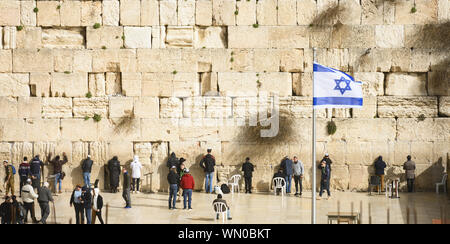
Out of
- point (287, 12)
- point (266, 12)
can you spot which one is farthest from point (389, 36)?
point (266, 12)

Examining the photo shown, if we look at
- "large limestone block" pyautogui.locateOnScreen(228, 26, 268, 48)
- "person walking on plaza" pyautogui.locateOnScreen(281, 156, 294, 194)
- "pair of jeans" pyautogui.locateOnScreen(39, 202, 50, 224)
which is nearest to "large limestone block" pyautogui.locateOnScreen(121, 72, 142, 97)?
"large limestone block" pyautogui.locateOnScreen(228, 26, 268, 48)

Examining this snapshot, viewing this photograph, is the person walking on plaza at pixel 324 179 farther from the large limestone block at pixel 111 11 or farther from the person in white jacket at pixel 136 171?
the large limestone block at pixel 111 11

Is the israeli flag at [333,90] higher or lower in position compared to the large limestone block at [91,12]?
lower

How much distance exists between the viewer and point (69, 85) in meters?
20.2

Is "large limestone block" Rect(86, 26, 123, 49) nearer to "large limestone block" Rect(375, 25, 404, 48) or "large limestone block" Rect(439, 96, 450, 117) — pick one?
"large limestone block" Rect(375, 25, 404, 48)

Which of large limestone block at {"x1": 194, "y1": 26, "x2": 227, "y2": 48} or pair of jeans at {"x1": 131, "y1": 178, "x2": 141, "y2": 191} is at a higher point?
large limestone block at {"x1": 194, "y1": 26, "x2": 227, "y2": 48}

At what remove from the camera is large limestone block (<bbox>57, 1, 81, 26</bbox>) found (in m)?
20.3

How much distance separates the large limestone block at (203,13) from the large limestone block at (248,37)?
2.61ft

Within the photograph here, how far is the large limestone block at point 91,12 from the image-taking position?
20.3 m

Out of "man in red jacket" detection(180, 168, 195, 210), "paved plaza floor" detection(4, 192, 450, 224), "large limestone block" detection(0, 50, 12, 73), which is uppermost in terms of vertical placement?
"large limestone block" detection(0, 50, 12, 73)

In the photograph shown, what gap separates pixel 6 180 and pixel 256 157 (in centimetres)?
779

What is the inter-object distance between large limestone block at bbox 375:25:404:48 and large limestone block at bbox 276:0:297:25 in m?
2.71

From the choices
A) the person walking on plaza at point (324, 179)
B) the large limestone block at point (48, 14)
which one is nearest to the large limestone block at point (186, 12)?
the large limestone block at point (48, 14)
